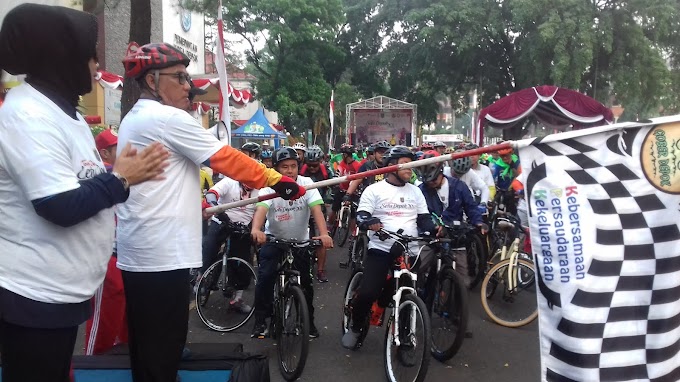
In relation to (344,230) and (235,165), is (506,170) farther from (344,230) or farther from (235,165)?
(235,165)

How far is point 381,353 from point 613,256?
3.16 m

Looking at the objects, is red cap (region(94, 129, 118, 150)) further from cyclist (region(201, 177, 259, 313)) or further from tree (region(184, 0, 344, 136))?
tree (region(184, 0, 344, 136))

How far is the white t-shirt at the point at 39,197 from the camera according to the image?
1.88 m

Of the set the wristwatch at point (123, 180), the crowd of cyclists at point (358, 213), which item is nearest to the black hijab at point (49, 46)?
the wristwatch at point (123, 180)

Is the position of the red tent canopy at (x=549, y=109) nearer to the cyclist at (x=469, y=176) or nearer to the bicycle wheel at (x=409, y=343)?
the cyclist at (x=469, y=176)

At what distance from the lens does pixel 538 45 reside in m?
26.1

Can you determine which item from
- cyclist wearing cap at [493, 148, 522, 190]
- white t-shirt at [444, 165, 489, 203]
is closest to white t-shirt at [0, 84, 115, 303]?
white t-shirt at [444, 165, 489, 203]

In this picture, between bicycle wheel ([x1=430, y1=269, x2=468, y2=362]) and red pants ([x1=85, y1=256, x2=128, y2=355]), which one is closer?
red pants ([x1=85, y1=256, x2=128, y2=355])

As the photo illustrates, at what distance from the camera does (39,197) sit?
6.07ft

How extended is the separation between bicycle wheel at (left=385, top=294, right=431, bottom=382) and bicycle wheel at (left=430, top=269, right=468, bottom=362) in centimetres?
63

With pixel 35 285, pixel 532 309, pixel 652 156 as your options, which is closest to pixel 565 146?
pixel 652 156

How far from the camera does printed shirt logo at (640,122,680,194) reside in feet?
8.43

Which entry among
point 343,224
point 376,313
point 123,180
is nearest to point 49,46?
point 123,180

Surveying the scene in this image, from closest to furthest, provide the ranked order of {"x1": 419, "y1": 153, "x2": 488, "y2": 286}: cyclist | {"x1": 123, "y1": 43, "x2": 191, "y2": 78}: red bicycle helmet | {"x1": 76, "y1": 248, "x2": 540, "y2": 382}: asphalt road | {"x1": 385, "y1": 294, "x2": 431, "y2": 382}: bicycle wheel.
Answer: {"x1": 123, "y1": 43, "x2": 191, "y2": 78}: red bicycle helmet < {"x1": 385, "y1": 294, "x2": 431, "y2": 382}: bicycle wheel < {"x1": 76, "y1": 248, "x2": 540, "y2": 382}: asphalt road < {"x1": 419, "y1": 153, "x2": 488, "y2": 286}: cyclist
